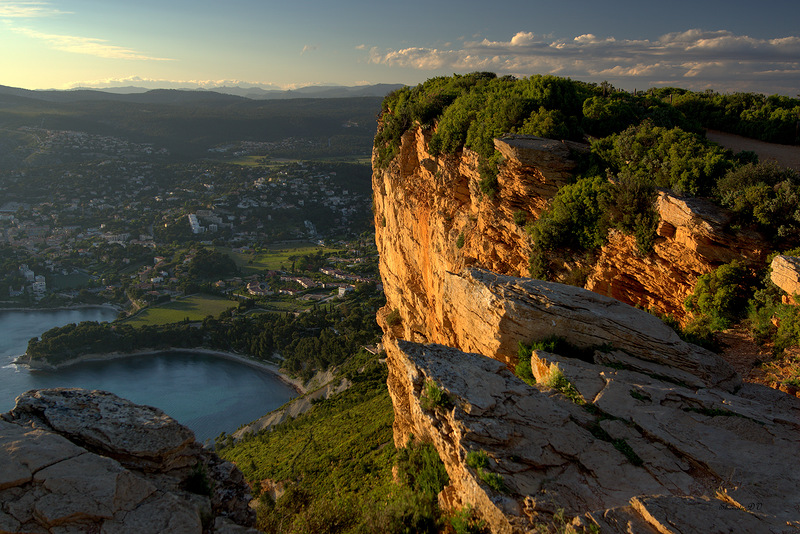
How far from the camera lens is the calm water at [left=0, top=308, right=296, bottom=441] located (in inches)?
1702

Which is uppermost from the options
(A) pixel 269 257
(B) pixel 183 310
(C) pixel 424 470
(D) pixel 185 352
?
(C) pixel 424 470

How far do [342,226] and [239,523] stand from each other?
93.2m

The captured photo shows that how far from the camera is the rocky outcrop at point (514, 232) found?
34.7 ft

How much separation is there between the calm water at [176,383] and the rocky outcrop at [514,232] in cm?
2882

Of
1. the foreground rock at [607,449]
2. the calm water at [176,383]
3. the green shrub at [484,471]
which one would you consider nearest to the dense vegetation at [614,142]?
the foreground rock at [607,449]

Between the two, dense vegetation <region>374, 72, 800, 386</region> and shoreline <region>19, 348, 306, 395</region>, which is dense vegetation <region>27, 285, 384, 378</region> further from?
dense vegetation <region>374, 72, 800, 386</region>

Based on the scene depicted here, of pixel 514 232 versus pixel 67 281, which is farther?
pixel 67 281

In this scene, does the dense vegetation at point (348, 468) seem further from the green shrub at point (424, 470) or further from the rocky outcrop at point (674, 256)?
the rocky outcrop at point (674, 256)

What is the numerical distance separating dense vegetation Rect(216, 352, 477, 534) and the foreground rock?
549 mm

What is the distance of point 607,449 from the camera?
616 cm

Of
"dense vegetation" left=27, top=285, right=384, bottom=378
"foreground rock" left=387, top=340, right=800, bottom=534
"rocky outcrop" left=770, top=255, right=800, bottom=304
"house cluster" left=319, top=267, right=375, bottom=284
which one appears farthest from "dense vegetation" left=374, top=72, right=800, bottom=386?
"house cluster" left=319, top=267, right=375, bottom=284

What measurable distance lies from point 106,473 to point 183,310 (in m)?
62.6

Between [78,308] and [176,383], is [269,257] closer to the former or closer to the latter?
[78,308]

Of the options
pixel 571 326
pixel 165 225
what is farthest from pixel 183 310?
pixel 571 326
